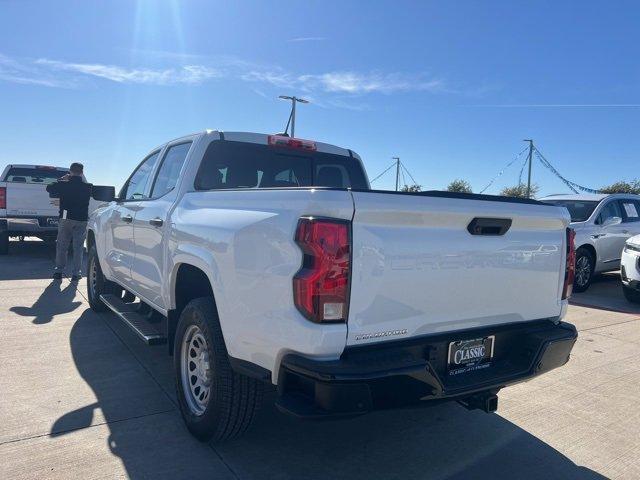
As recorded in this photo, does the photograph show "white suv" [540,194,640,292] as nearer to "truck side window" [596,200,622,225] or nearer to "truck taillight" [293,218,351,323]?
"truck side window" [596,200,622,225]

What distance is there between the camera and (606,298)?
859cm

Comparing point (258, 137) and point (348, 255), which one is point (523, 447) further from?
point (258, 137)

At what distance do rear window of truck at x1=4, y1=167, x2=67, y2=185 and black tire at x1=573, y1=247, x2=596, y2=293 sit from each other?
10846mm

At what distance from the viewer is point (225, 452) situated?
298 centimetres

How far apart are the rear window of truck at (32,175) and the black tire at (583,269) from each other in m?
10.8

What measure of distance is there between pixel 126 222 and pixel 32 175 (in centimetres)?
845

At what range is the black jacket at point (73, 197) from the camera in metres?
8.21

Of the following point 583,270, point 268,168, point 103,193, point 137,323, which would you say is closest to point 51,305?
Answer: point 103,193

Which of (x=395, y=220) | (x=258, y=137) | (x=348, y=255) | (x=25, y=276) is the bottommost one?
(x=25, y=276)

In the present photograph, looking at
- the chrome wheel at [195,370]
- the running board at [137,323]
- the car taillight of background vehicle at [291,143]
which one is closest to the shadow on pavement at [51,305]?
the running board at [137,323]

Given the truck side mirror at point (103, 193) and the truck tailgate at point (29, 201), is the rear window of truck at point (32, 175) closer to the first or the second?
the truck tailgate at point (29, 201)

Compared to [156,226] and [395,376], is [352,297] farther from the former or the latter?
[156,226]

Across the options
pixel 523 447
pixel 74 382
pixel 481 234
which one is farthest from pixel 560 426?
pixel 74 382

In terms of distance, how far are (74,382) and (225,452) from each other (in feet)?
5.54
